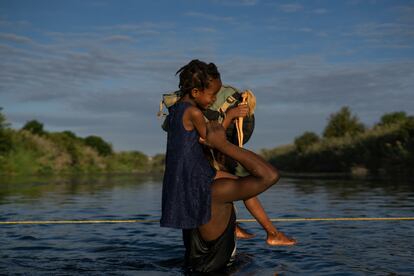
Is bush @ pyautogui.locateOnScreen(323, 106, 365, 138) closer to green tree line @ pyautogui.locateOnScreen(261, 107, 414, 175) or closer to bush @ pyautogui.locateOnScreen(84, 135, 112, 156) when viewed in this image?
green tree line @ pyautogui.locateOnScreen(261, 107, 414, 175)

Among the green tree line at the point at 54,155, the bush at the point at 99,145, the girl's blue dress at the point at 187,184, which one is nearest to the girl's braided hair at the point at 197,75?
the girl's blue dress at the point at 187,184

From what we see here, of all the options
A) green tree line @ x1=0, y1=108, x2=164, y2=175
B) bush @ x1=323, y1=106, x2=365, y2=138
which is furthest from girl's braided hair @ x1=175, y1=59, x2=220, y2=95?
bush @ x1=323, y1=106, x2=365, y2=138

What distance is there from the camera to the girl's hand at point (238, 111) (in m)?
5.16

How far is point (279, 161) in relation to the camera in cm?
5484

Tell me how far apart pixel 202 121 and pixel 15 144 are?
103ft

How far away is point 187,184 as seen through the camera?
15.6 feet

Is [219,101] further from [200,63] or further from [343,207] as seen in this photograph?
[343,207]

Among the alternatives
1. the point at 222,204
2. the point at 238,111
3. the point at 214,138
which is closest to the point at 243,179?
the point at 222,204

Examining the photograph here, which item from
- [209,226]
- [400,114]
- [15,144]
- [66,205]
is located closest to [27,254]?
[209,226]

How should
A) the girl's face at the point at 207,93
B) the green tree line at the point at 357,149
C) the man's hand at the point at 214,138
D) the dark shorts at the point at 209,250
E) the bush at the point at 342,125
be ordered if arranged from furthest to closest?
the bush at the point at 342,125 < the green tree line at the point at 357,149 < the dark shorts at the point at 209,250 < the girl's face at the point at 207,93 < the man's hand at the point at 214,138

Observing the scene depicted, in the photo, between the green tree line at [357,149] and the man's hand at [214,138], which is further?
the green tree line at [357,149]

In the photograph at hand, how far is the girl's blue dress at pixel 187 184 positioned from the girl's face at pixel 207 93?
0.37 feet

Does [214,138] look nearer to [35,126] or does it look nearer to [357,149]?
[357,149]

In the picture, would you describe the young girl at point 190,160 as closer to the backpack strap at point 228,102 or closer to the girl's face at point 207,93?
the girl's face at point 207,93
